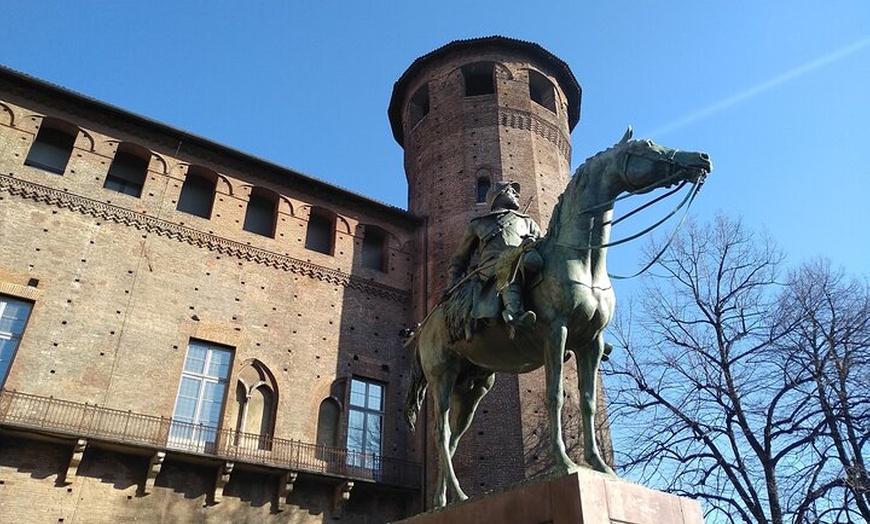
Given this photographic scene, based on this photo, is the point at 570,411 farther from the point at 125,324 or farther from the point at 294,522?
the point at 125,324

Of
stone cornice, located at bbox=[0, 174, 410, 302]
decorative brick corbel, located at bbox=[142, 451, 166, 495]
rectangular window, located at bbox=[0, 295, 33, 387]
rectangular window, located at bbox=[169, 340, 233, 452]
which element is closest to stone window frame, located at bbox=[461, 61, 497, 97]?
stone cornice, located at bbox=[0, 174, 410, 302]

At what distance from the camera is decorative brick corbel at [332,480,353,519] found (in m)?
14.2

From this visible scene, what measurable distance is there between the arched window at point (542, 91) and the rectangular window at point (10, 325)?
15.8m

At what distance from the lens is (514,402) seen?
1530 cm

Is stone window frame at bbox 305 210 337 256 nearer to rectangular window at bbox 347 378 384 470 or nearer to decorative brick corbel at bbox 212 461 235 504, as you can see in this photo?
rectangular window at bbox 347 378 384 470

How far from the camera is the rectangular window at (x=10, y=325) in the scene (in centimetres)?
1248

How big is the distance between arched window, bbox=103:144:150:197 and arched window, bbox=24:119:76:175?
1.03m

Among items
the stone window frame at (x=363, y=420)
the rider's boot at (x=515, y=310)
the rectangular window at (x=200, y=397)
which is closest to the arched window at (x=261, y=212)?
the rectangular window at (x=200, y=397)

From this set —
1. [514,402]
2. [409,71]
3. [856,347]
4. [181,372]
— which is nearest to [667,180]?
[856,347]

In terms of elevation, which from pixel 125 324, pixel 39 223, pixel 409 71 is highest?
pixel 409 71

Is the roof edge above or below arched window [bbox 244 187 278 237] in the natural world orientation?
above

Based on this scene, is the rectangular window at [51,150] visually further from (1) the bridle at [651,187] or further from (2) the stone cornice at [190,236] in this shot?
(1) the bridle at [651,187]

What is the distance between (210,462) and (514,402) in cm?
680

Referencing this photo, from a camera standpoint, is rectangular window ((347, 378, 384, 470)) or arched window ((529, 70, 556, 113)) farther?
arched window ((529, 70, 556, 113))
